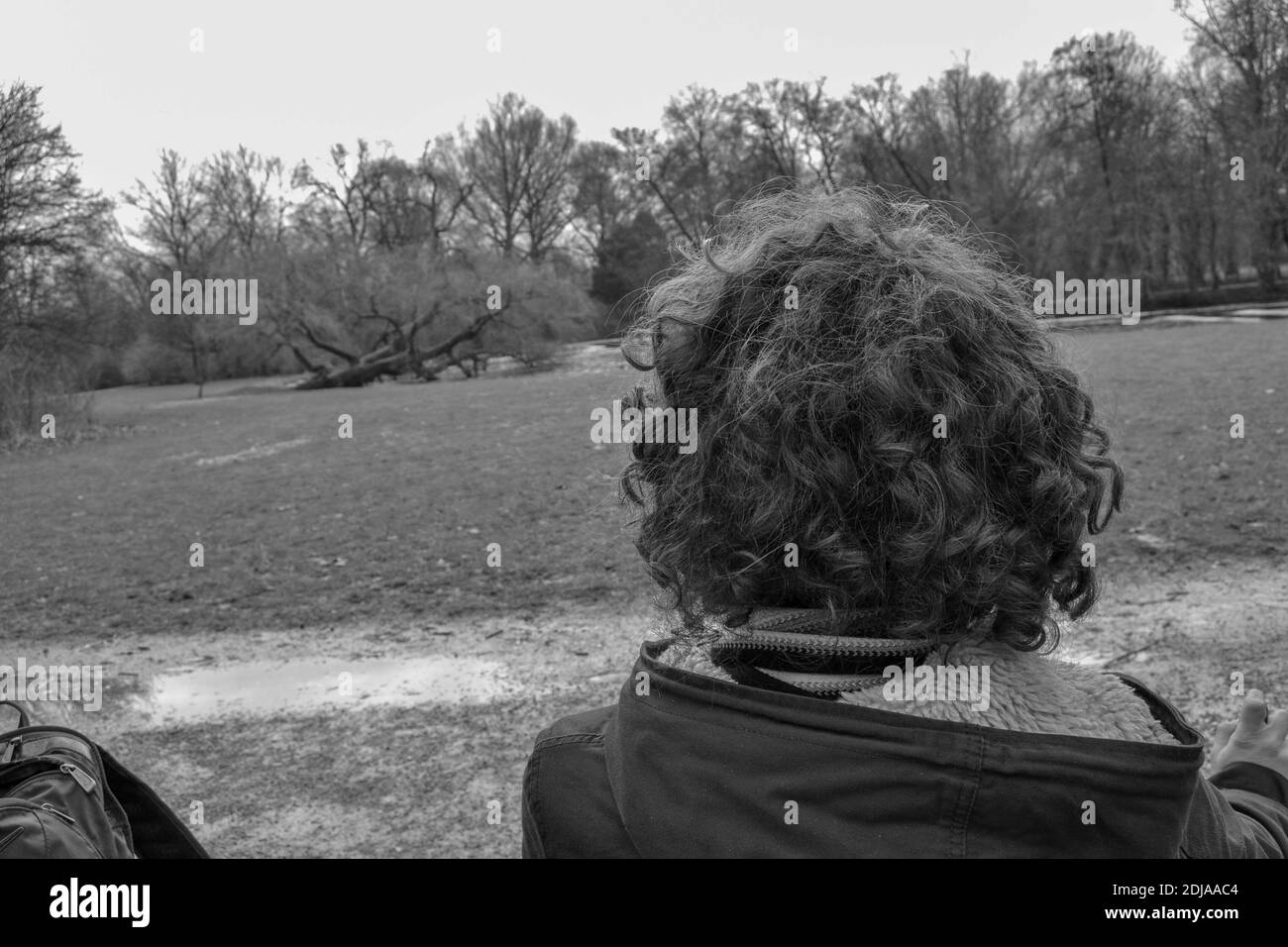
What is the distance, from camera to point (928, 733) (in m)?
1.25

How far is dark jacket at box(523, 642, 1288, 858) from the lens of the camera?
48.8 inches

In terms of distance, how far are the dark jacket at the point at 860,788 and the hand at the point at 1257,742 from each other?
1.54 ft

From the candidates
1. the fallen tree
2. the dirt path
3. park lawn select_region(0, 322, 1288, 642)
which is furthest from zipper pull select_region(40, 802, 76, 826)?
the fallen tree

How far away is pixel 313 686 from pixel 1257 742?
16.9 ft

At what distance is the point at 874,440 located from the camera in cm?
144

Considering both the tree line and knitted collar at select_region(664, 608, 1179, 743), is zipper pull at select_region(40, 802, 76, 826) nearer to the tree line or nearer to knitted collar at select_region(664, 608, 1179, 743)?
knitted collar at select_region(664, 608, 1179, 743)

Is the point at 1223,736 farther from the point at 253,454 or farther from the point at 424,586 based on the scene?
the point at 253,454

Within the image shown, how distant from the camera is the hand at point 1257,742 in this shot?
184 cm

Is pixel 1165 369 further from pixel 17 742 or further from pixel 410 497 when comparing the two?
pixel 17 742

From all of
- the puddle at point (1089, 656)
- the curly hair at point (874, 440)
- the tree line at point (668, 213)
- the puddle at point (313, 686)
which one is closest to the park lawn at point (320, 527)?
the curly hair at point (874, 440)

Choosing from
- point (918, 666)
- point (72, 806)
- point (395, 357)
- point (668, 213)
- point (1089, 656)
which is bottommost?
point (1089, 656)

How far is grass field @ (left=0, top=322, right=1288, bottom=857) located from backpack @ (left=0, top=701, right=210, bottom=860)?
3.38 feet

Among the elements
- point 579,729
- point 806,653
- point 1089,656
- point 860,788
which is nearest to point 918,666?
point 806,653

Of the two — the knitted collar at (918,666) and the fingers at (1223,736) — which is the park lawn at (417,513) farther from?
the fingers at (1223,736)
